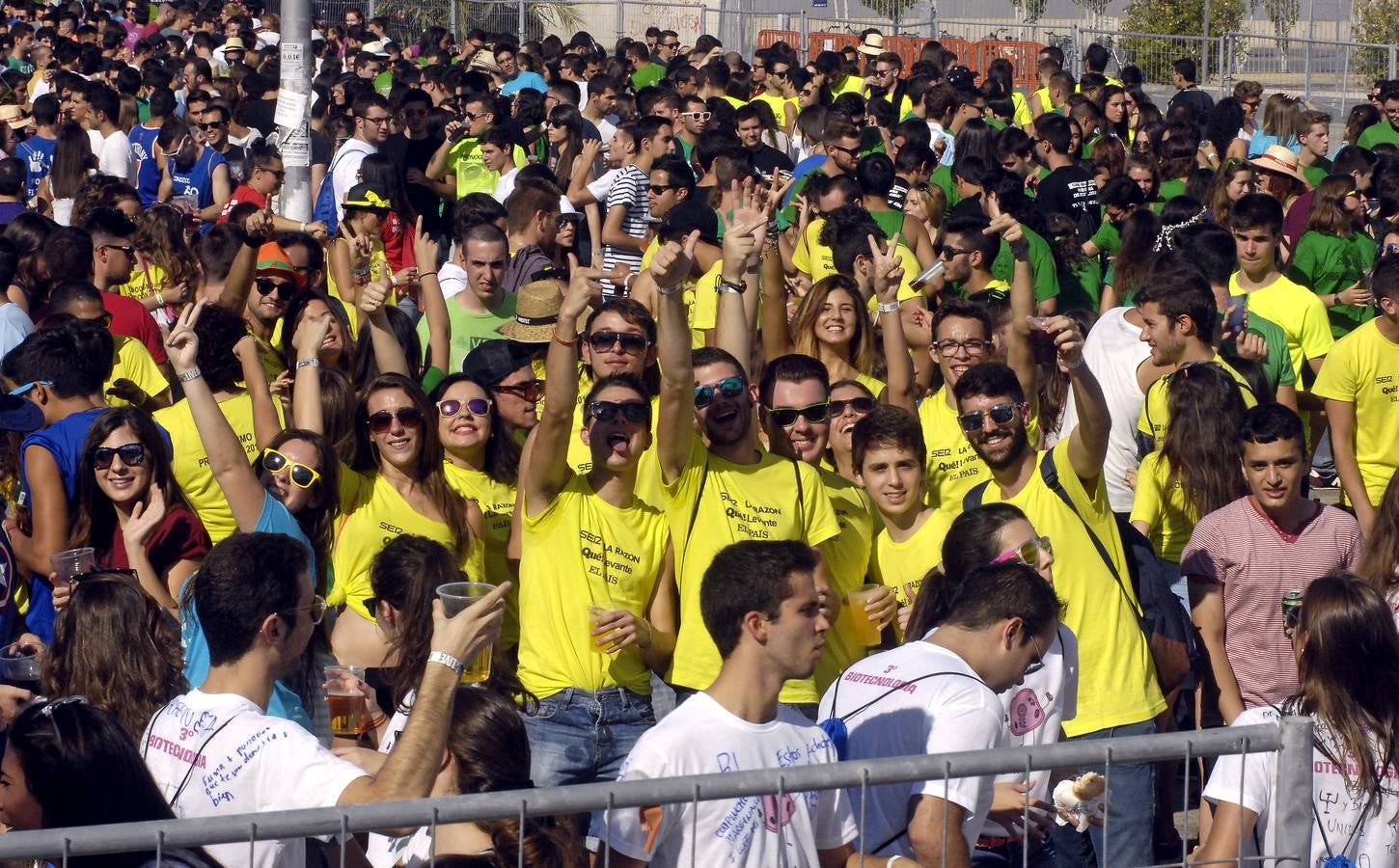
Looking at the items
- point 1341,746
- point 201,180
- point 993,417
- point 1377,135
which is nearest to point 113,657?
point 993,417

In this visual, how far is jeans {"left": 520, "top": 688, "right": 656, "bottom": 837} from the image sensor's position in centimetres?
484

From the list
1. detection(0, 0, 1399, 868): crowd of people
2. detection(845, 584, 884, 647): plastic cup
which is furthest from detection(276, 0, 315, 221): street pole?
detection(845, 584, 884, 647): plastic cup

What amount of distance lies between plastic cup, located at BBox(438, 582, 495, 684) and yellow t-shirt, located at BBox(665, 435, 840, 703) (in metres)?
0.83

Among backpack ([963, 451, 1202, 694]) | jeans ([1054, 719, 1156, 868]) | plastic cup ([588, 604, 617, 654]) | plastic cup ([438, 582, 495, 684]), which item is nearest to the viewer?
plastic cup ([438, 582, 495, 684])

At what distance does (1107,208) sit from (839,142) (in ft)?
6.03

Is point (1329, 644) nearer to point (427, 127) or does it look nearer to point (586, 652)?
point (586, 652)

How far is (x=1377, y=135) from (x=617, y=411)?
12786 mm

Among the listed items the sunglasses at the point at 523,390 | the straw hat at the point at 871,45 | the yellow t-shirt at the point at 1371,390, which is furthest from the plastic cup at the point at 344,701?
the straw hat at the point at 871,45

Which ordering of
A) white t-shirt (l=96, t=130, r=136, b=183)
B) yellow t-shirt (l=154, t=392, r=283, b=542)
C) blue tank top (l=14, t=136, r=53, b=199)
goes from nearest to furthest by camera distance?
yellow t-shirt (l=154, t=392, r=283, b=542) → blue tank top (l=14, t=136, r=53, b=199) → white t-shirt (l=96, t=130, r=136, b=183)

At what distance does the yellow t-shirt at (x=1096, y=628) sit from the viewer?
4.98 m

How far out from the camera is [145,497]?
5148 mm

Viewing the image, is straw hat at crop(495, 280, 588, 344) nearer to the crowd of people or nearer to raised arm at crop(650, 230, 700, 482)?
the crowd of people

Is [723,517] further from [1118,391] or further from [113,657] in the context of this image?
[1118,391]

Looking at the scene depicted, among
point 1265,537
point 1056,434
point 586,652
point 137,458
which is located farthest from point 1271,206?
point 137,458
